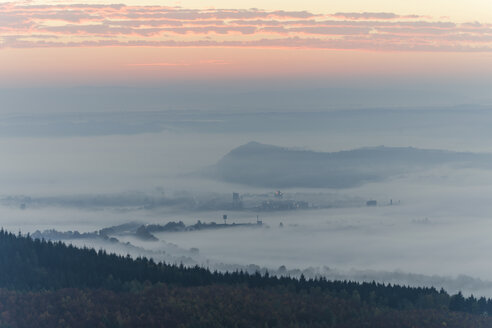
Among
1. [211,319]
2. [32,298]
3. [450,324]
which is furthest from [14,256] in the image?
[450,324]

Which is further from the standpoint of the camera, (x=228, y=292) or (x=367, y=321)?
(x=228, y=292)

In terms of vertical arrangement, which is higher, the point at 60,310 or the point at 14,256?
the point at 14,256

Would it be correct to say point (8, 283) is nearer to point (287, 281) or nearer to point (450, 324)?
point (287, 281)

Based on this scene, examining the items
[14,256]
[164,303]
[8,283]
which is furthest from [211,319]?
[14,256]

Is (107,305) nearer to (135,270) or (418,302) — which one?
(135,270)

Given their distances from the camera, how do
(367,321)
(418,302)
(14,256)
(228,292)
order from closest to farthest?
1. (367,321)
2. (228,292)
3. (418,302)
4. (14,256)

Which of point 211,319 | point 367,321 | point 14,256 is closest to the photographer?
point 211,319
